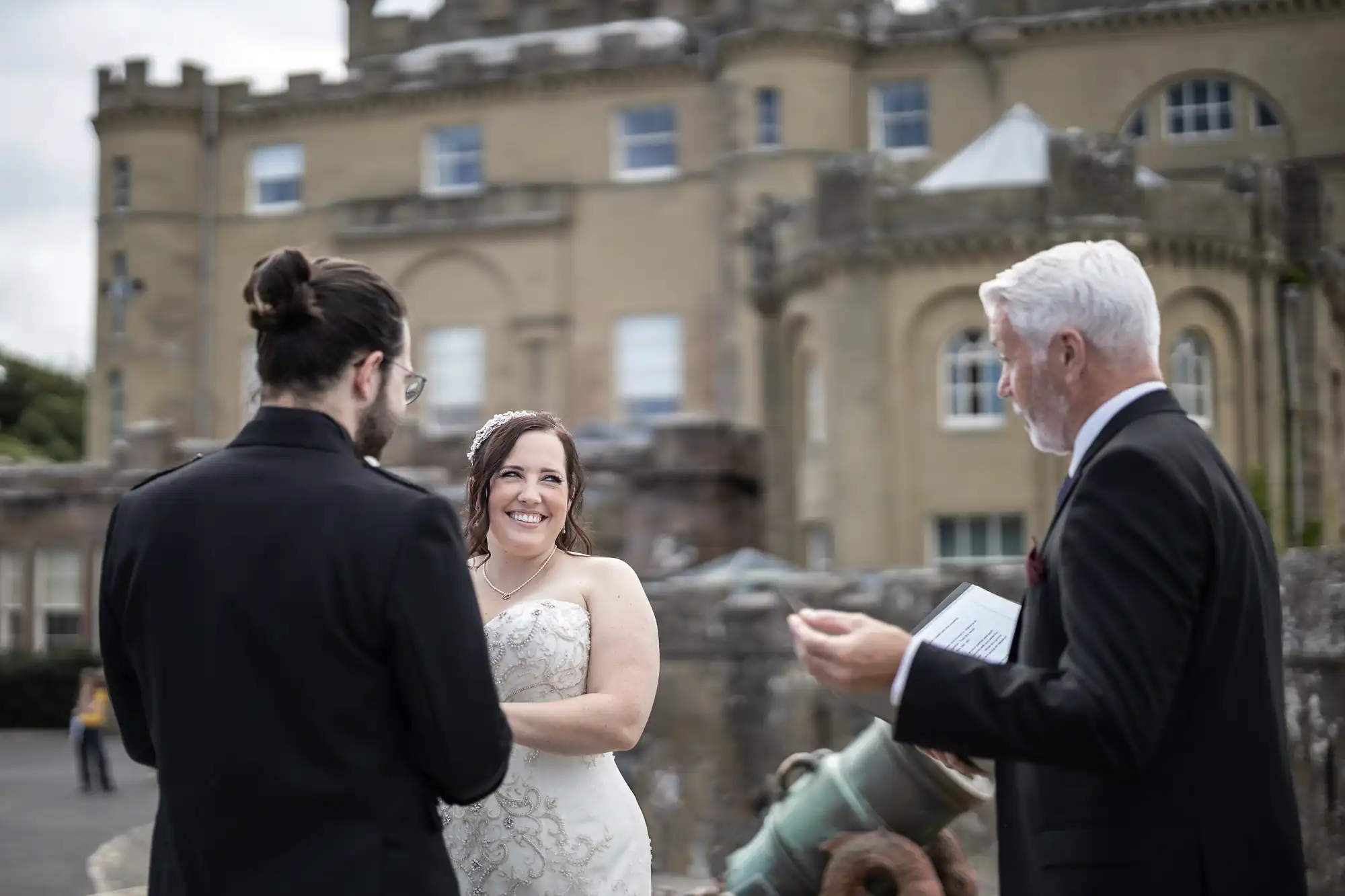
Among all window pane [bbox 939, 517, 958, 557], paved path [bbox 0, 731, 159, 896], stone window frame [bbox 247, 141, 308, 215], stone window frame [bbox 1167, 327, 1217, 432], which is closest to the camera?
paved path [bbox 0, 731, 159, 896]

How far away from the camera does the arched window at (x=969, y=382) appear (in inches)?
835

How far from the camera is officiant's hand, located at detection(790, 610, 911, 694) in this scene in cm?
277

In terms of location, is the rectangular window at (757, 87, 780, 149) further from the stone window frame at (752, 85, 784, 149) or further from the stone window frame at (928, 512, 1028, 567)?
the stone window frame at (928, 512, 1028, 567)

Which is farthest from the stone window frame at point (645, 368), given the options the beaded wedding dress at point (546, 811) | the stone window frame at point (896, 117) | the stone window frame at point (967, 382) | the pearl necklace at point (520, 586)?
the beaded wedding dress at point (546, 811)

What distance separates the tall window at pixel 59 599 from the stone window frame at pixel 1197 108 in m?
20.5

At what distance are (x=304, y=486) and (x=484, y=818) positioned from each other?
143cm

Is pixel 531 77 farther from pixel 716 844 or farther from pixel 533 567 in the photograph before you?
pixel 533 567

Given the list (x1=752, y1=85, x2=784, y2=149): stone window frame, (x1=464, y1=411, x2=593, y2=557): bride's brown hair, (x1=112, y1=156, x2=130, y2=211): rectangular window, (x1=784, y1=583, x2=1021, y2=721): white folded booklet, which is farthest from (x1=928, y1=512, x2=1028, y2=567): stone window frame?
(x1=112, y1=156, x2=130, y2=211): rectangular window

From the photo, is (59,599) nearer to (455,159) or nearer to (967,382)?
(455,159)

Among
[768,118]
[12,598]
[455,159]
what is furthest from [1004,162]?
[12,598]

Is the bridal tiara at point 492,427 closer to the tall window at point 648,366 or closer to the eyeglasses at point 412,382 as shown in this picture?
the eyeglasses at point 412,382

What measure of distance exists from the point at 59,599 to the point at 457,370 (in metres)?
8.75

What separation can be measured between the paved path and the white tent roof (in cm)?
1233

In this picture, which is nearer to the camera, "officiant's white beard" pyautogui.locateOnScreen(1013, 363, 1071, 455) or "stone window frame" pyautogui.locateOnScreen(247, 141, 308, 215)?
"officiant's white beard" pyautogui.locateOnScreen(1013, 363, 1071, 455)
